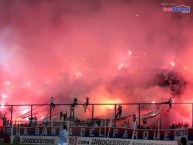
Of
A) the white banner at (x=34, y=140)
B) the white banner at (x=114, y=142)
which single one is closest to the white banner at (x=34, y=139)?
the white banner at (x=34, y=140)

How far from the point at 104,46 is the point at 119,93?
11395 millimetres

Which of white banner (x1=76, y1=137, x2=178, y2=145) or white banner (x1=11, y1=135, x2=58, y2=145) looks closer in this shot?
white banner (x1=76, y1=137, x2=178, y2=145)

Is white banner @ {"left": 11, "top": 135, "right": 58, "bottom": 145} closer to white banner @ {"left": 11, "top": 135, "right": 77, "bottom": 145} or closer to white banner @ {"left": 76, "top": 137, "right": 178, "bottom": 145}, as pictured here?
white banner @ {"left": 11, "top": 135, "right": 77, "bottom": 145}

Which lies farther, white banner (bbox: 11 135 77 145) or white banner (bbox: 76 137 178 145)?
white banner (bbox: 11 135 77 145)

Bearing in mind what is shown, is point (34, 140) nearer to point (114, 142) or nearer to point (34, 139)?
point (34, 139)

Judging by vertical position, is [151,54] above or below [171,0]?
below

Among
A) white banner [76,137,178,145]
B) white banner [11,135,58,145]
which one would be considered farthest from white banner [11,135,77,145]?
white banner [76,137,178,145]

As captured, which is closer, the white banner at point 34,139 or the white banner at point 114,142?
the white banner at point 114,142

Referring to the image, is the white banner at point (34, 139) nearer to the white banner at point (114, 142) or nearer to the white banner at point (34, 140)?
the white banner at point (34, 140)

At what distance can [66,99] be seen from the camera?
42.8 metres

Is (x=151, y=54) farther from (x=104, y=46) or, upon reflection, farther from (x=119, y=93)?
(x=119, y=93)

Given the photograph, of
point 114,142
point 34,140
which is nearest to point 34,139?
point 34,140

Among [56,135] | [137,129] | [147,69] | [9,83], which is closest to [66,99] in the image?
[147,69]

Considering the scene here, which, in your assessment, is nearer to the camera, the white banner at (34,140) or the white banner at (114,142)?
the white banner at (114,142)
